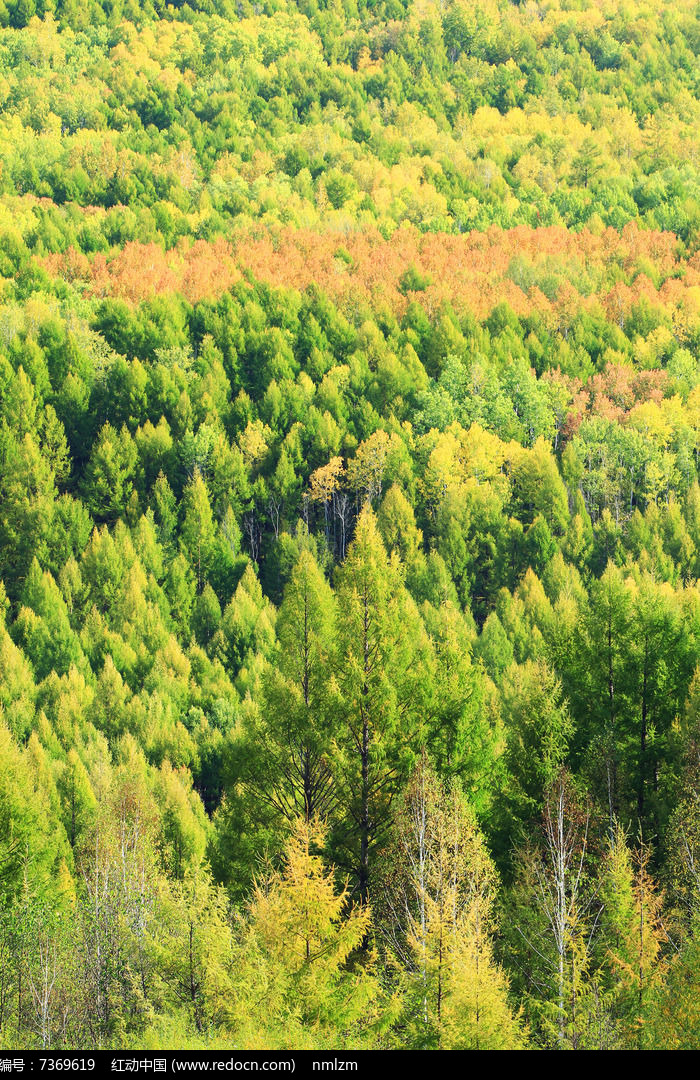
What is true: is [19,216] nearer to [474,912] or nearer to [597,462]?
[597,462]

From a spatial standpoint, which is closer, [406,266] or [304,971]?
[304,971]

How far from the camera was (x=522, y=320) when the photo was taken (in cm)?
16788

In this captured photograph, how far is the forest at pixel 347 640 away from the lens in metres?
34.5

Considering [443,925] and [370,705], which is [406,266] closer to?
[370,705]

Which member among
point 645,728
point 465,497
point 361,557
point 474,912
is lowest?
point 474,912

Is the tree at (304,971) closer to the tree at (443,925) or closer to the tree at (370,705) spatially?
the tree at (443,925)

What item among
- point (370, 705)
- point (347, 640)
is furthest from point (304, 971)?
point (347, 640)

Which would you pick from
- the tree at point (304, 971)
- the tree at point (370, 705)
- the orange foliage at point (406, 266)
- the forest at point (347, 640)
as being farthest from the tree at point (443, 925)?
the orange foliage at point (406, 266)

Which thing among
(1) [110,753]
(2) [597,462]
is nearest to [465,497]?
(2) [597,462]

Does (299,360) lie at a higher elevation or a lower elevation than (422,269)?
lower

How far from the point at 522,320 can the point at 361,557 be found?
13075cm

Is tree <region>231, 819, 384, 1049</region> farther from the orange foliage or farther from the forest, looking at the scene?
the orange foliage

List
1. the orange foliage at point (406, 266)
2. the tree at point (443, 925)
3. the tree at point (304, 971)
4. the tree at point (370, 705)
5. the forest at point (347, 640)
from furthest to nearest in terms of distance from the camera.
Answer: the orange foliage at point (406, 266) < the tree at point (370, 705) < the forest at point (347, 640) < the tree at point (304, 971) < the tree at point (443, 925)

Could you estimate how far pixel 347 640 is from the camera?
1635 inches
